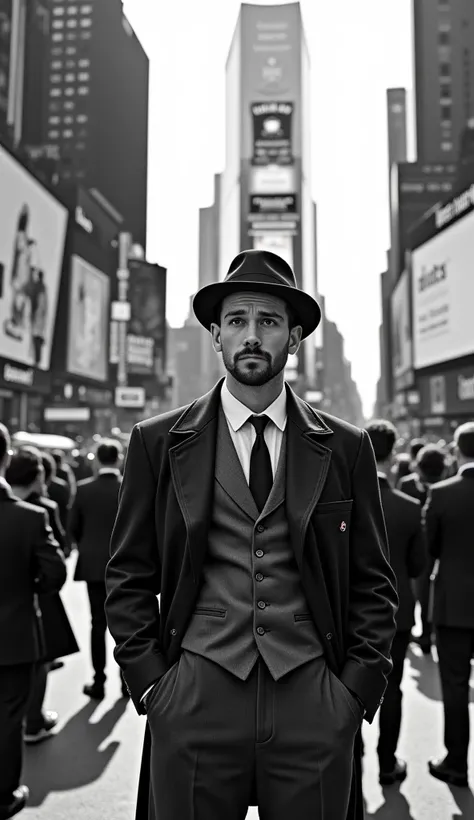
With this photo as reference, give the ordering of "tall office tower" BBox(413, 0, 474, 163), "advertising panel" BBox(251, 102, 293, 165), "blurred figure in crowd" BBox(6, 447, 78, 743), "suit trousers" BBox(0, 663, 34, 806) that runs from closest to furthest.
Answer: "suit trousers" BBox(0, 663, 34, 806) → "blurred figure in crowd" BBox(6, 447, 78, 743) → "tall office tower" BBox(413, 0, 474, 163) → "advertising panel" BBox(251, 102, 293, 165)

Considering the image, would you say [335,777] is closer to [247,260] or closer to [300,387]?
[247,260]

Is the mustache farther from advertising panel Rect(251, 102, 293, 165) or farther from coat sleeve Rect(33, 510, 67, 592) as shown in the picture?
advertising panel Rect(251, 102, 293, 165)

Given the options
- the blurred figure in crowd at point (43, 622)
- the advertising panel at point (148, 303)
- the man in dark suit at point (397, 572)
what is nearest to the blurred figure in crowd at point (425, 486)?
the man in dark suit at point (397, 572)

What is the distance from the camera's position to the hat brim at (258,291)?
2568 millimetres

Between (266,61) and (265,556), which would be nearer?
(265,556)

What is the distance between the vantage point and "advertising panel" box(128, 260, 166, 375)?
69750 mm

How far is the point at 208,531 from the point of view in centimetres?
242

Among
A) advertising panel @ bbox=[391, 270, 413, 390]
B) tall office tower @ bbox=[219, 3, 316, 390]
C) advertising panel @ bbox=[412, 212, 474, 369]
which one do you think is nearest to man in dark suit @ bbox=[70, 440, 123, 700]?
advertising panel @ bbox=[412, 212, 474, 369]

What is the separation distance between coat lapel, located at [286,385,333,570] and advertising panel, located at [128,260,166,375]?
67.8 m

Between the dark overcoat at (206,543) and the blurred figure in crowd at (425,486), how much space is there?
5.43m

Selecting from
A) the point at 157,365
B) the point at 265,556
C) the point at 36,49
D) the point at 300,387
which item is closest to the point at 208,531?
the point at 265,556

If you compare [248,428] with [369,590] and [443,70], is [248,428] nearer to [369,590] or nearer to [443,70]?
[369,590]

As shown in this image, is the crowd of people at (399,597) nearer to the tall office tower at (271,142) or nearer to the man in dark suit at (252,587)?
the man in dark suit at (252,587)

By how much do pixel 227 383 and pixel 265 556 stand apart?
675mm
